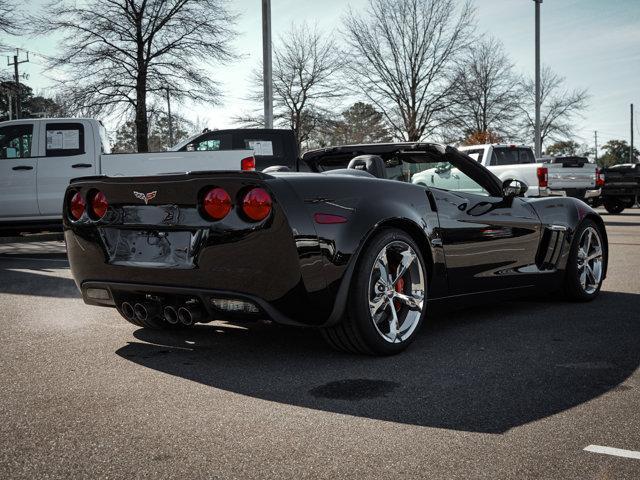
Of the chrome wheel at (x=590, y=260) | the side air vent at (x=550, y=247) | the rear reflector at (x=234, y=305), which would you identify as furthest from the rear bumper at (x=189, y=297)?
the chrome wheel at (x=590, y=260)

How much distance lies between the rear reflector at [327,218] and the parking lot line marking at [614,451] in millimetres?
1654

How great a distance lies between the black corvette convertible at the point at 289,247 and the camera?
372 cm

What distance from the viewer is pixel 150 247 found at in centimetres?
399

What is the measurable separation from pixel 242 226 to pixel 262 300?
0.38 metres

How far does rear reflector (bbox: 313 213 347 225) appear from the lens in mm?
3769

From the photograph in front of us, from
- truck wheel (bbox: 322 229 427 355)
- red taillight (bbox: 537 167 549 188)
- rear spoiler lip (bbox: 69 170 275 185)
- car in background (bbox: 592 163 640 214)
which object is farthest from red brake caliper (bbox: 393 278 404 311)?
car in background (bbox: 592 163 640 214)

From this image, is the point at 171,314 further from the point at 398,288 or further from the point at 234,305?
the point at 398,288

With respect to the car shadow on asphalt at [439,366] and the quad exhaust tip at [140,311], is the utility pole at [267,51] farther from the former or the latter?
the quad exhaust tip at [140,311]

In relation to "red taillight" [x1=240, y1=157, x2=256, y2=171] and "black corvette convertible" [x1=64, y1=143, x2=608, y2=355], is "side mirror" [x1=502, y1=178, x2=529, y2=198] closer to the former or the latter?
"black corvette convertible" [x1=64, y1=143, x2=608, y2=355]

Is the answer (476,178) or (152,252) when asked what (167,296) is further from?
(476,178)

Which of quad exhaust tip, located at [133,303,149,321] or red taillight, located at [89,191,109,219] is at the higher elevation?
red taillight, located at [89,191,109,219]

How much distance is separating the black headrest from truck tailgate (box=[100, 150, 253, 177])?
605 cm

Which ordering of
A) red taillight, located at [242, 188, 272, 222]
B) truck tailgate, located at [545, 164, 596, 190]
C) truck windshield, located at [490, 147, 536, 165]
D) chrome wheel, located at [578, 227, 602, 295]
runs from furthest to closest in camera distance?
truck tailgate, located at [545, 164, 596, 190], truck windshield, located at [490, 147, 536, 165], chrome wheel, located at [578, 227, 602, 295], red taillight, located at [242, 188, 272, 222]

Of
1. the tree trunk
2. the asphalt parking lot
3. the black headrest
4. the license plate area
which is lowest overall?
the asphalt parking lot
